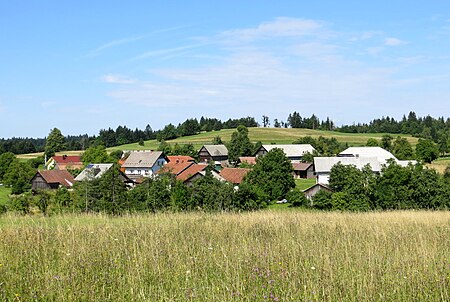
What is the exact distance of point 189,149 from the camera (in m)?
109

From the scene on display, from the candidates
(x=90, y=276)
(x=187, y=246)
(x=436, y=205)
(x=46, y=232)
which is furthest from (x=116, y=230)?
(x=436, y=205)

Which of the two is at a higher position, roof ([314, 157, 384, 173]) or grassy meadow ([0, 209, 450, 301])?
grassy meadow ([0, 209, 450, 301])

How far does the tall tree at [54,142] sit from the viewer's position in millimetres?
118500

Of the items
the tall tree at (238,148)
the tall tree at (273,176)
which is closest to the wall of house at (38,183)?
the tall tree at (273,176)

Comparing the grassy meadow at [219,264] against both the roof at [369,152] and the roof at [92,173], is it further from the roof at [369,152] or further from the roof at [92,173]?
the roof at [369,152]

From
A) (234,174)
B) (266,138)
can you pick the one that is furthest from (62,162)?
(266,138)

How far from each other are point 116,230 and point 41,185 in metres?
71.3

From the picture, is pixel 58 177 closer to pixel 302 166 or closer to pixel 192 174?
pixel 192 174

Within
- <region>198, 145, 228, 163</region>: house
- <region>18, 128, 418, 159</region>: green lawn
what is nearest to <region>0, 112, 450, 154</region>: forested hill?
<region>18, 128, 418, 159</region>: green lawn

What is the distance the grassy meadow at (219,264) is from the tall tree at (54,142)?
382ft

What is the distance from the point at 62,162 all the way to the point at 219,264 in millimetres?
104442

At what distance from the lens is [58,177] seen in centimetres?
7738

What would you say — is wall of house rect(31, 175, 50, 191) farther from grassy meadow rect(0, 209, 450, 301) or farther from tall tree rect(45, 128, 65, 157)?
grassy meadow rect(0, 209, 450, 301)

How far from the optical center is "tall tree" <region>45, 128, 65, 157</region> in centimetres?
11850
